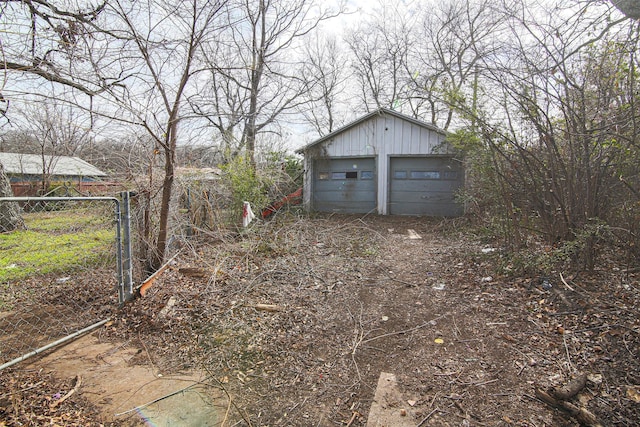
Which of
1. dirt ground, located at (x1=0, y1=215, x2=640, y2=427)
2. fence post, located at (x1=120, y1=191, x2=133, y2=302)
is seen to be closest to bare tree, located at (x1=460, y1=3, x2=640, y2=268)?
dirt ground, located at (x1=0, y1=215, x2=640, y2=427)

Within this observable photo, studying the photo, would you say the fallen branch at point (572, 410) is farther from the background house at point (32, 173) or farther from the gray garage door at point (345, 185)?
the background house at point (32, 173)

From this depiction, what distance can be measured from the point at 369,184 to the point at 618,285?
24.6ft

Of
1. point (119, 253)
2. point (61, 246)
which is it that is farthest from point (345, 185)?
point (119, 253)

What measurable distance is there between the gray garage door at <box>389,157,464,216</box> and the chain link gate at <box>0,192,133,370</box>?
7833mm

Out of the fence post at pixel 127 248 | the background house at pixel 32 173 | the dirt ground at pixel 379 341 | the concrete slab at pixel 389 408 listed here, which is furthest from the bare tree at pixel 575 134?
the background house at pixel 32 173

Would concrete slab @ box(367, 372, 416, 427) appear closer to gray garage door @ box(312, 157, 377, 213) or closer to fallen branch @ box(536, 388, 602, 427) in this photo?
fallen branch @ box(536, 388, 602, 427)

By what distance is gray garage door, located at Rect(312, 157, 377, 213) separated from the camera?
34.3 feet

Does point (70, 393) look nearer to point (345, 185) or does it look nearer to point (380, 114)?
point (345, 185)

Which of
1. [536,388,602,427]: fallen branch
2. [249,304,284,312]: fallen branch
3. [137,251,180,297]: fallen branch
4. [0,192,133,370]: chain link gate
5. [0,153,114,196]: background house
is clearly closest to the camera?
[536,388,602,427]: fallen branch

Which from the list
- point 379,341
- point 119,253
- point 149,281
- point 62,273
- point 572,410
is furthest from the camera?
→ point 62,273

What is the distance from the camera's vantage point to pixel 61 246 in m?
5.78

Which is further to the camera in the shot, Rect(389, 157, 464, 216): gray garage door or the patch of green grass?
Rect(389, 157, 464, 216): gray garage door

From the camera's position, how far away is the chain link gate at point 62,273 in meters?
2.88

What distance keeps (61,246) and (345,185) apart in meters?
7.51
